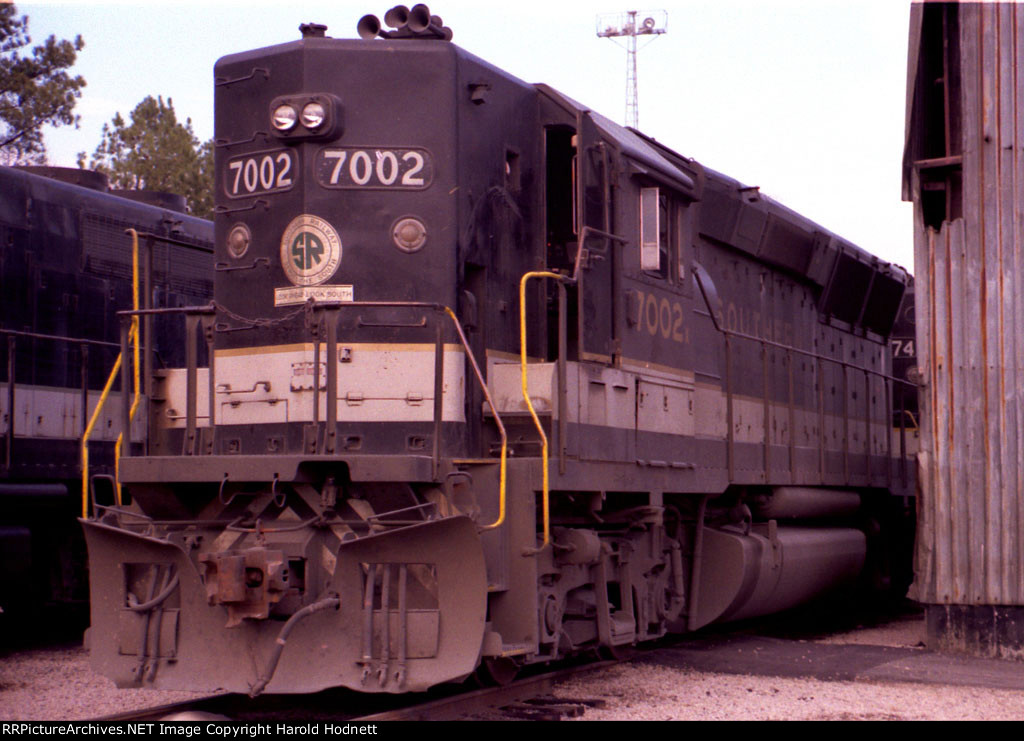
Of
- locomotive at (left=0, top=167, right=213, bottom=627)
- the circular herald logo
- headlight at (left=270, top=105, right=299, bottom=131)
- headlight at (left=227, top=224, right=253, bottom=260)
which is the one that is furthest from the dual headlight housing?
locomotive at (left=0, top=167, right=213, bottom=627)

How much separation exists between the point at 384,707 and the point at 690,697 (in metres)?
1.95

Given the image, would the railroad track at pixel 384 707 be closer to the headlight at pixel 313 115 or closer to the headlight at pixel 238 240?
the headlight at pixel 238 240

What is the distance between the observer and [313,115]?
714 centimetres

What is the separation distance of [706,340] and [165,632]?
5.04 m

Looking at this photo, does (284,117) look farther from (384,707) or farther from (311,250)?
(384,707)

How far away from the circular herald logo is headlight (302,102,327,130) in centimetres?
54

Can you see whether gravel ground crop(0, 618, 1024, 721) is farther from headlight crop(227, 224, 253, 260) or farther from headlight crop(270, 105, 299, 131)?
headlight crop(270, 105, 299, 131)

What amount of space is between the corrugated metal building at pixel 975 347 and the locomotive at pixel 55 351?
610 cm

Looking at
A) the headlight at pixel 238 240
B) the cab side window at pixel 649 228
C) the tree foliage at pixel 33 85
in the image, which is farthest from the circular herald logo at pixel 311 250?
the tree foliage at pixel 33 85

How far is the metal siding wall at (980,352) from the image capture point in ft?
32.0

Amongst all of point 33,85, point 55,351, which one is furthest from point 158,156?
point 55,351
